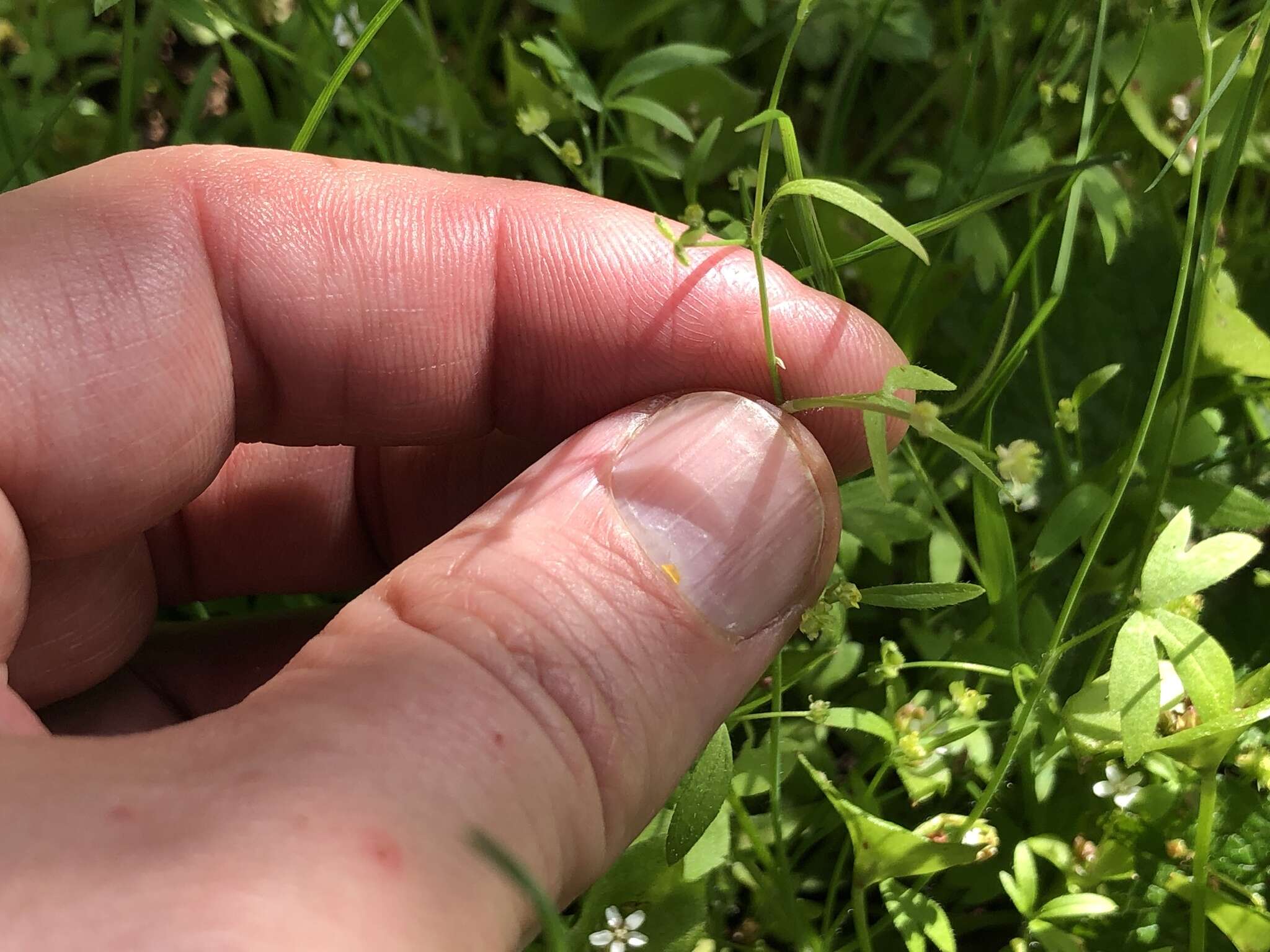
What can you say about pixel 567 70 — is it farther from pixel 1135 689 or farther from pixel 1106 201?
pixel 1135 689

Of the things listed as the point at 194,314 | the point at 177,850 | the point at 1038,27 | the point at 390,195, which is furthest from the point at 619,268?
the point at 1038,27

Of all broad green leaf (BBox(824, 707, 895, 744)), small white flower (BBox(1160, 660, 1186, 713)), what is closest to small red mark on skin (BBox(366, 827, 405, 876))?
broad green leaf (BBox(824, 707, 895, 744))

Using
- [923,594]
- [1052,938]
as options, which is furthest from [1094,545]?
[1052,938]

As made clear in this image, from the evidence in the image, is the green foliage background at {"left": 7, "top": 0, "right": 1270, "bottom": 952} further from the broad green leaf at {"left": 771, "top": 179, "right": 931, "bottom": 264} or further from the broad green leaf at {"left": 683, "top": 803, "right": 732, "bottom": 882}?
the broad green leaf at {"left": 771, "top": 179, "right": 931, "bottom": 264}

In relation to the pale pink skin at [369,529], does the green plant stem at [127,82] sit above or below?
above

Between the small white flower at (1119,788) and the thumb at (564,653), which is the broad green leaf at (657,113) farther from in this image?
the small white flower at (1119,788)

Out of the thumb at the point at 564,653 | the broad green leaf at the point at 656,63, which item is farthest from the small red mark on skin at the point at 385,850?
the broad green leaf at the point at 656,63
